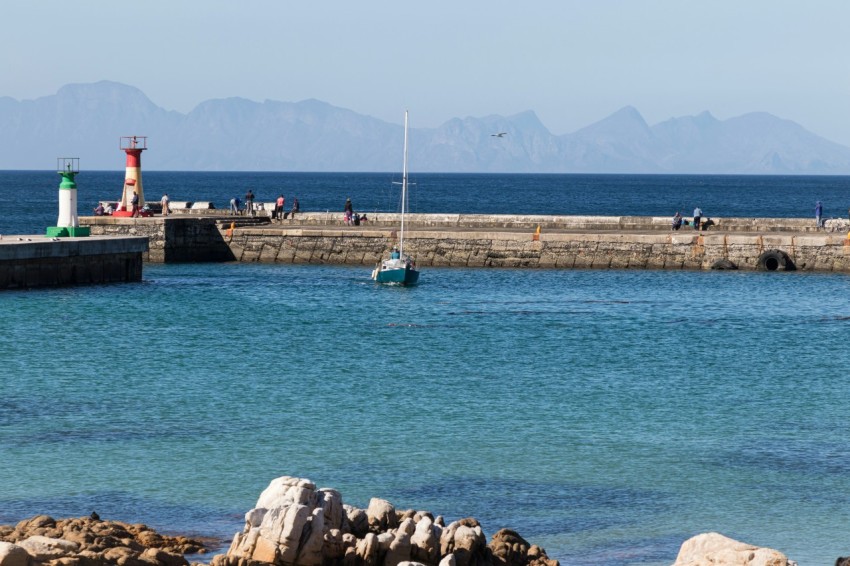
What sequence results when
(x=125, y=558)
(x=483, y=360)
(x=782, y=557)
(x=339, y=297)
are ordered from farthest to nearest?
(x=339, y=297) → (x=483, y=360) → (x=125, y=558) → (x=782, y=557)

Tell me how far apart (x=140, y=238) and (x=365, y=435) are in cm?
2983

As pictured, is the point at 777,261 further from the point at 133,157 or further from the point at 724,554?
the point at 724,554

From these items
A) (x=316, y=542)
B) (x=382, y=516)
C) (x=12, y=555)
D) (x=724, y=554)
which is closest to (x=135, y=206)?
(x=382, y=516)

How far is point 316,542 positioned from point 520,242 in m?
44.6

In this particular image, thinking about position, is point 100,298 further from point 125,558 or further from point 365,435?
point 125,558

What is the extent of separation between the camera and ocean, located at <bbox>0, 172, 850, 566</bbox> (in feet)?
61.5

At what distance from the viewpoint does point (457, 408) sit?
26.9 m

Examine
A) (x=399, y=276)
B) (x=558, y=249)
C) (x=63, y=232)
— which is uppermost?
(x=63, y=232)

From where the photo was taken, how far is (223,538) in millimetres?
16844

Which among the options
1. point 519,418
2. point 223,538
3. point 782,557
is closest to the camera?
point 782,557

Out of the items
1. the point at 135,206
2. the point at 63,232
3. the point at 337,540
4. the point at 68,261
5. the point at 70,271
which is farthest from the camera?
the point at 135,206

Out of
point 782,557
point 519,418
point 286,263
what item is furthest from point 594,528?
point 286,263

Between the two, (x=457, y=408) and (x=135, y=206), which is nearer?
(x=457, y=408)

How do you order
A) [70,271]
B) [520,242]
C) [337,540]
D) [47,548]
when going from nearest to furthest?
[47,548], [337,540], [70,271], [520,242]
